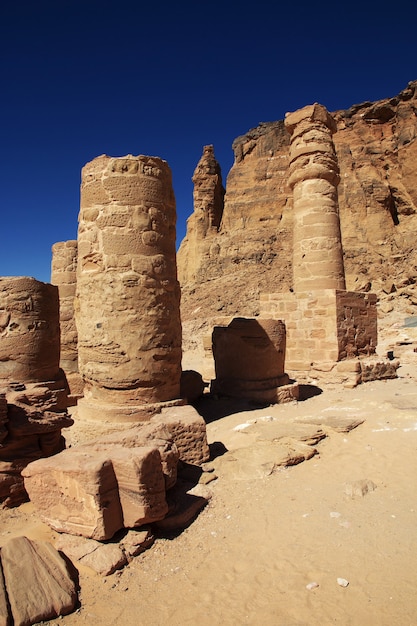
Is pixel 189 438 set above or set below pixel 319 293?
below

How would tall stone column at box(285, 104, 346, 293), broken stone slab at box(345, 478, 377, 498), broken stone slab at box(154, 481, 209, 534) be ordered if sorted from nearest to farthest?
1. broken stone slab at box(154, 481, 209, 534)
2. broken stone slab at box(345, 478, 377, 498)
3. tall stone column at box(285, 104, 346, 293)

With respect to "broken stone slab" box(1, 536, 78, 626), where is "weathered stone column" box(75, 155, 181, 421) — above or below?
above

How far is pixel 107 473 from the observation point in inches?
128

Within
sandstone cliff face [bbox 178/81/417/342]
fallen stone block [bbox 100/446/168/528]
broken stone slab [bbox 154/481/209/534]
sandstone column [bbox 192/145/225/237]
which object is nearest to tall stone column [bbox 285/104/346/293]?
broken stone slab [bbox 154/481/209/534]

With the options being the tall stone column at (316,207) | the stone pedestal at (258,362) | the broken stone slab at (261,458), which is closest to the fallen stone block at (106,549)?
the broken stone slab at (261,458)

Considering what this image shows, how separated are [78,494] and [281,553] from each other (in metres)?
1.61

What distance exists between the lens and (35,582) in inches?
107

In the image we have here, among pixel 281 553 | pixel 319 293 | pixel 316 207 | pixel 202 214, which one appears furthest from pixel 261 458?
pixel 202 214

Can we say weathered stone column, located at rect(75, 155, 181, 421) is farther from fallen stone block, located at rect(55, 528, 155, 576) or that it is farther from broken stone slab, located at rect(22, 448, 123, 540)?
fallen stone block, located at rect(55, 528, 155, 576)

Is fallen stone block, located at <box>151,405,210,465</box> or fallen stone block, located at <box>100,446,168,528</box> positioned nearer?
fallen stone block, located at <box>100,446,168,528</box>

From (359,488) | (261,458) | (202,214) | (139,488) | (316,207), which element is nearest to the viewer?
(139,488)

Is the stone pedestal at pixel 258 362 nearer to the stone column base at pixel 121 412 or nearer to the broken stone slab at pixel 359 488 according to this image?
the stone column base at pixel 121 412

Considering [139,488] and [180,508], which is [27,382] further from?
[139,488]

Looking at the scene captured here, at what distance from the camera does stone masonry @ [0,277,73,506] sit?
408 centimetres
